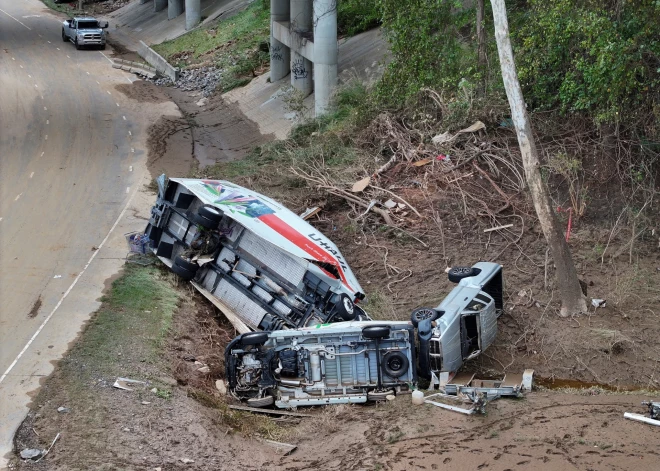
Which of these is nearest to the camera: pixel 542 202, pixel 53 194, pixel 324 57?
pixel 542 202

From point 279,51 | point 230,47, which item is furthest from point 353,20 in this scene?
point 230,47

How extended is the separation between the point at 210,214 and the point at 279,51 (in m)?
18.3

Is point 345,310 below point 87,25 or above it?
below

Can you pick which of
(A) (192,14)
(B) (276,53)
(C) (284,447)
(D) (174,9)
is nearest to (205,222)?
(C) (284,447)

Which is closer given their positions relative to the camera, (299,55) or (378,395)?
(378,395)

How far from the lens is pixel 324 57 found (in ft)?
93.2

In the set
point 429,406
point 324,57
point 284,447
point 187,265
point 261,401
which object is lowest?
point 284,447

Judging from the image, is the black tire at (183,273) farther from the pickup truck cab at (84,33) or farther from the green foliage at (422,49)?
the pickup truck cab at (84,33)

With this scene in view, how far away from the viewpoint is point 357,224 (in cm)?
1938

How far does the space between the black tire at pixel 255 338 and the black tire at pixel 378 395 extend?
1.80 meters

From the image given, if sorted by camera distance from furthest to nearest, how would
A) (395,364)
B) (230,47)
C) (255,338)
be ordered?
(230,47) → (255,338) → (395,364)

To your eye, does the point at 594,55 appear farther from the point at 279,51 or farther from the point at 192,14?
the point at 192,14

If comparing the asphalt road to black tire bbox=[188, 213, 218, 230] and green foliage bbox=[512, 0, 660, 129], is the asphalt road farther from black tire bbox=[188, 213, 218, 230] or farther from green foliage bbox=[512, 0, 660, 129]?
green foliage bbox=[512, 0, 660, 129]

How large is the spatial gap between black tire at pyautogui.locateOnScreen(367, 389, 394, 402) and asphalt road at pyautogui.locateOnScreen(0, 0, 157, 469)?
16.1ft
